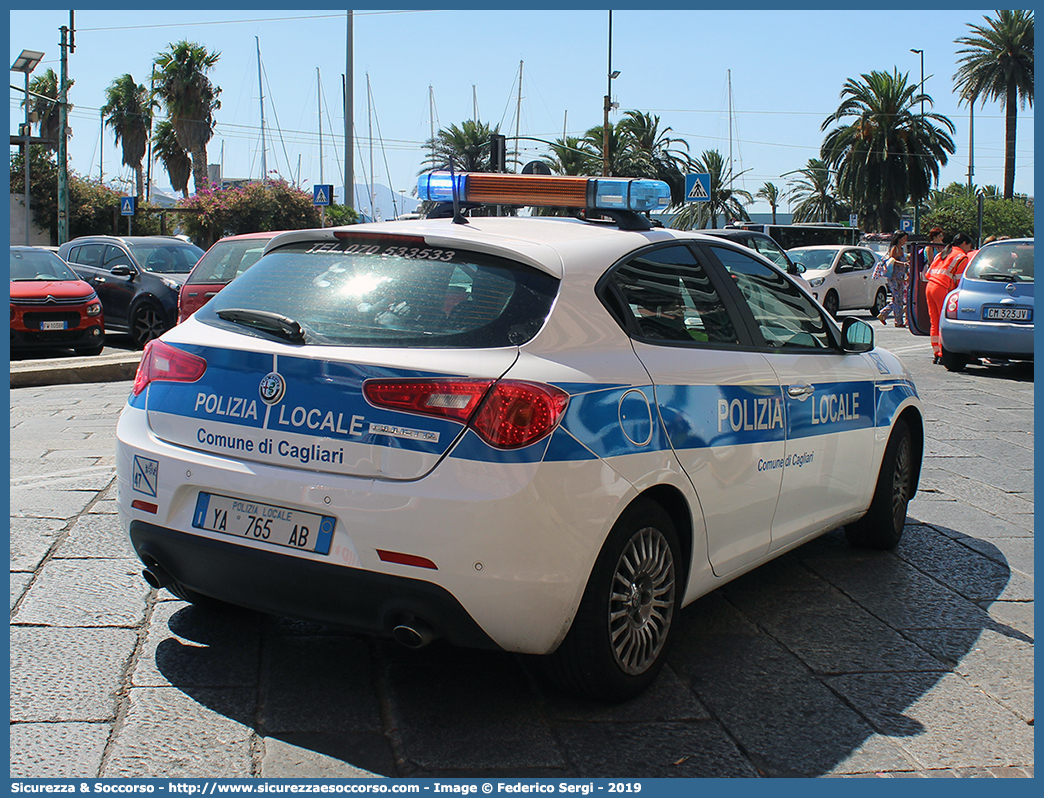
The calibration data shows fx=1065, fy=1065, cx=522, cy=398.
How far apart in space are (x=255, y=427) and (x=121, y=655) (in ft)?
3.51

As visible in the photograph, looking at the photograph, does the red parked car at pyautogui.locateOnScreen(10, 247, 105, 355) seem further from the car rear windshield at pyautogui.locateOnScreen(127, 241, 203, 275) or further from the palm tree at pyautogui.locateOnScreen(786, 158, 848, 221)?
the palm tree at pyautogui.locateOnScreen(786, 158, 848, 221)

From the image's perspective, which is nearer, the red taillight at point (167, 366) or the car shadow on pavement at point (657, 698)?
the car shadow on pavement at point (657, 698)

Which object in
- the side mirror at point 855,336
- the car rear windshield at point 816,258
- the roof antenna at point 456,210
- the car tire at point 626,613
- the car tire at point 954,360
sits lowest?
the car tire at point 626,613

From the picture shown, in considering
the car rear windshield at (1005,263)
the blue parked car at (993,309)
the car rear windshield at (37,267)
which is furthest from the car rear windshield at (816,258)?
the car rear windshield at (37,267)

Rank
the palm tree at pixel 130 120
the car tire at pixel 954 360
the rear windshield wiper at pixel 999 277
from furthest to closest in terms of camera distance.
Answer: the palm tree at pixel 130 120, the car tire at pixel 954 360, the rear windshield wiper at pixel 999 277

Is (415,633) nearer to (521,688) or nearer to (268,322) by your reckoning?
(521,688)

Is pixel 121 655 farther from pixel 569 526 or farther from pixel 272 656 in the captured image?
pixel 569 526

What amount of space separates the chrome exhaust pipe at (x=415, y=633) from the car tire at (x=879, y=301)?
24993 millimetres

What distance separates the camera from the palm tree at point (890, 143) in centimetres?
4809

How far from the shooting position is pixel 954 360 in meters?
13.5

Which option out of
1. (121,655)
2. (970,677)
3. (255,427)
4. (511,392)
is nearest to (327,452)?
(255,427)

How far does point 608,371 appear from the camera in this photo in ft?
10.8

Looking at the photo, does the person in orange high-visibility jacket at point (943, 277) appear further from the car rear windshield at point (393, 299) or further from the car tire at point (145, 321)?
the car rear windshield at point (393, 299)

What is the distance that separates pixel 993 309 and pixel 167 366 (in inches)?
461
